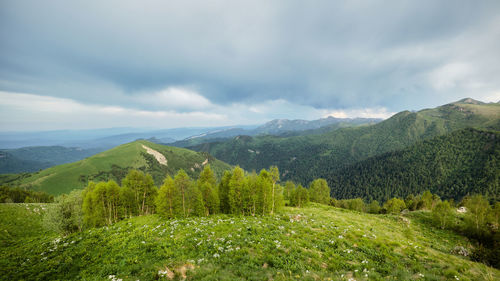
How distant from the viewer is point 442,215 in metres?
38.8

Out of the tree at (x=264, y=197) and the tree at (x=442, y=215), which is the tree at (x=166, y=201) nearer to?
the tree at (x=264, y=197)

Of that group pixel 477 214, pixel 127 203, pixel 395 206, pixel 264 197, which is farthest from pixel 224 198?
pixel 395 206

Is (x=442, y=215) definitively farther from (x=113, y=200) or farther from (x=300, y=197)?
(x=113, y=200)

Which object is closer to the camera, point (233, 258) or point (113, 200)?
point (233, 258)

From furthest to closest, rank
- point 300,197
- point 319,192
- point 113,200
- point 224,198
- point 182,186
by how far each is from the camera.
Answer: point 319,192 → point 300,197 → point 113,200 → point 224,198 → point 182,186

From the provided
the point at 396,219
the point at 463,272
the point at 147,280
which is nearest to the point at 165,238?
the point at 147,280

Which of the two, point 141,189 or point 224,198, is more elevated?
point 141,189

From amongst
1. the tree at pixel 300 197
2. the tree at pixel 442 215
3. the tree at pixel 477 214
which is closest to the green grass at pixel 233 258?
the tree at pixel 477 214

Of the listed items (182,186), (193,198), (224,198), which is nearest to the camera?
(182,186)

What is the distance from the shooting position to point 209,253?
14703 mm

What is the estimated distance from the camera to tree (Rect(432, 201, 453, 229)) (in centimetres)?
3794

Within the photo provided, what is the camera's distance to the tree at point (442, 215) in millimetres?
37938

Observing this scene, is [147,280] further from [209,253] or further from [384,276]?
[384,276]

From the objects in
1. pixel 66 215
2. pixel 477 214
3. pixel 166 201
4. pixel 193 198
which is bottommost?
pixel 477 214
